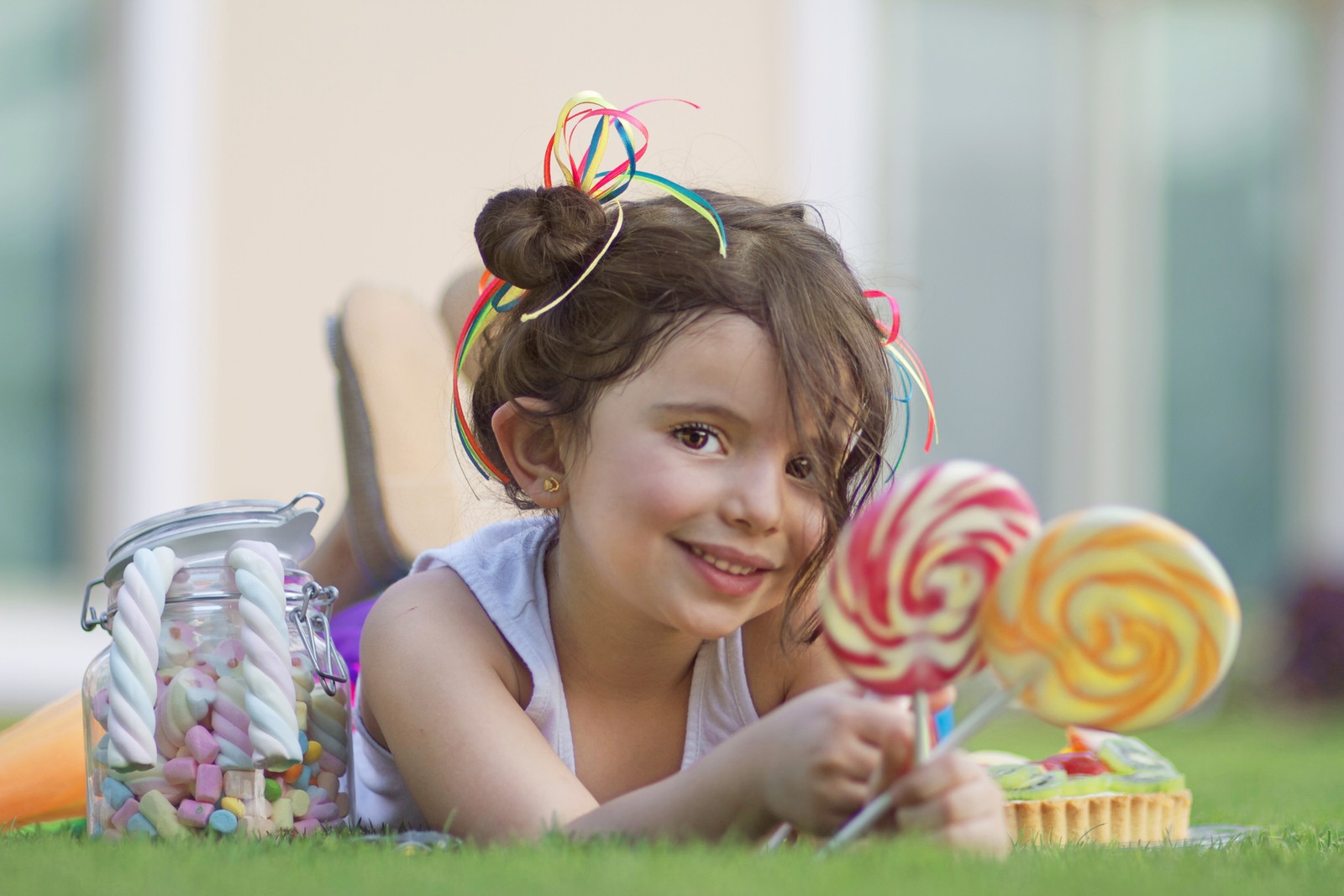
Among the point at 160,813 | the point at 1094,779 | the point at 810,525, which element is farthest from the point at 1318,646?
the point at 160,813

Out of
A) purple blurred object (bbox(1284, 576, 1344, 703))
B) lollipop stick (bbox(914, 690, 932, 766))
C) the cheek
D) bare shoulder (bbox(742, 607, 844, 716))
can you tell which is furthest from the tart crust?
purple blurred object (bbox(1284, 576, 1344, 703))

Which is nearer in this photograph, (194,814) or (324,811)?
(194,814)

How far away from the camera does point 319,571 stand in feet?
9.11

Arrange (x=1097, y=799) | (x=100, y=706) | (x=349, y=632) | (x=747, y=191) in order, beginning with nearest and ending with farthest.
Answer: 1. (x=100, y=706)
2. (x=1097, y=799)
3. (x=349, y=632)
4. (x=747, y=191)

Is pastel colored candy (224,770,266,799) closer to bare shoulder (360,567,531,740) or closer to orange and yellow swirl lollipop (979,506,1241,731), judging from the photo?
bare shoulder (360,567,531,740)

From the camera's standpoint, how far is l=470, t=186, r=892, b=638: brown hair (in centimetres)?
176

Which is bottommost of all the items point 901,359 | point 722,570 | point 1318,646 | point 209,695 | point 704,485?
point 1318,646

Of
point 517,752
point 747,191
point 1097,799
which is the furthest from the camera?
point 747,191

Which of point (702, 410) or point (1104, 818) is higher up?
point (702, 410)

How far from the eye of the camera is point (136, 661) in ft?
5.38

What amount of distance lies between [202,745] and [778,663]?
29.9 inches

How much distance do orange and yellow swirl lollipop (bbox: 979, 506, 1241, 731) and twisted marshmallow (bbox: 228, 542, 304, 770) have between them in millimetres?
797

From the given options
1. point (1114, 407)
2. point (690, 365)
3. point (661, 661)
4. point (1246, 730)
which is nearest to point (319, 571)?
point (661, 661)

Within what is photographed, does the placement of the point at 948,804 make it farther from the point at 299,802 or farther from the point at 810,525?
the point at 299,802
